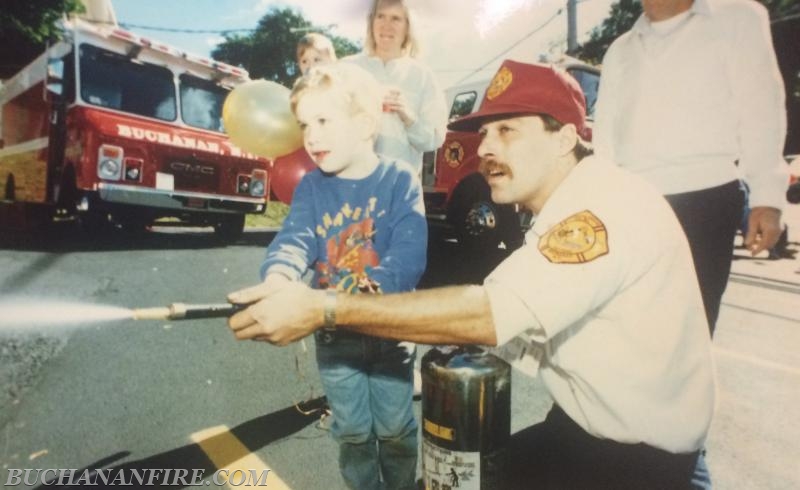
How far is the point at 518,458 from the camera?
1512 millimetres

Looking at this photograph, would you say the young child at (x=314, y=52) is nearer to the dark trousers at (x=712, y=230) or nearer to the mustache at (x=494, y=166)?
the mustache at (x=494, y=166)

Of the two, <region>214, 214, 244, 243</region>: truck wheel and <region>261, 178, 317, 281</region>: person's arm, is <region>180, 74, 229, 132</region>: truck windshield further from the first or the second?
<region>261, 178, 317, 281</region>: person's arm

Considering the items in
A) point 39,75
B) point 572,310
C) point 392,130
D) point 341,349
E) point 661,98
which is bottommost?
point 341,349

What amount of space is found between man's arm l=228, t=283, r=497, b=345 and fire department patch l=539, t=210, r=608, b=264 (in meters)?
0.19

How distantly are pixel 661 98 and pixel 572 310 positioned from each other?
1768 mm

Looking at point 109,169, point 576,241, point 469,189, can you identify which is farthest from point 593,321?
point 109,169

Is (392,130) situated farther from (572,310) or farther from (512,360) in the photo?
(572,310)

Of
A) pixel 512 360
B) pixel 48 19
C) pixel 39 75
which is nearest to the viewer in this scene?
pixel 512 360

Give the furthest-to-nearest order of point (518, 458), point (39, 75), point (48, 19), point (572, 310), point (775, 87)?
point (48, 19)
point (39, 75)
point (775, 87)
point (518, 458)
point (572, 310)

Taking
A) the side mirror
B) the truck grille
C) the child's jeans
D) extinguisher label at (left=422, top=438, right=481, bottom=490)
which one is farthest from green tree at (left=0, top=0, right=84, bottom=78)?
extinguisher label at (left=422, top=438, right=481, bottom=490)

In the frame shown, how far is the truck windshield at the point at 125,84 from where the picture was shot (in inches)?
283

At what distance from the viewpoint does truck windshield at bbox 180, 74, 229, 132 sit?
8.00 meters

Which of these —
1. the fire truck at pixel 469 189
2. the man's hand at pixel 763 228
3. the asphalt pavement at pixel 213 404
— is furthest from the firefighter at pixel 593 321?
the fire truck at pixel 469 189

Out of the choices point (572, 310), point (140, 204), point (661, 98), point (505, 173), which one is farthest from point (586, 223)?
point (140, 204)
